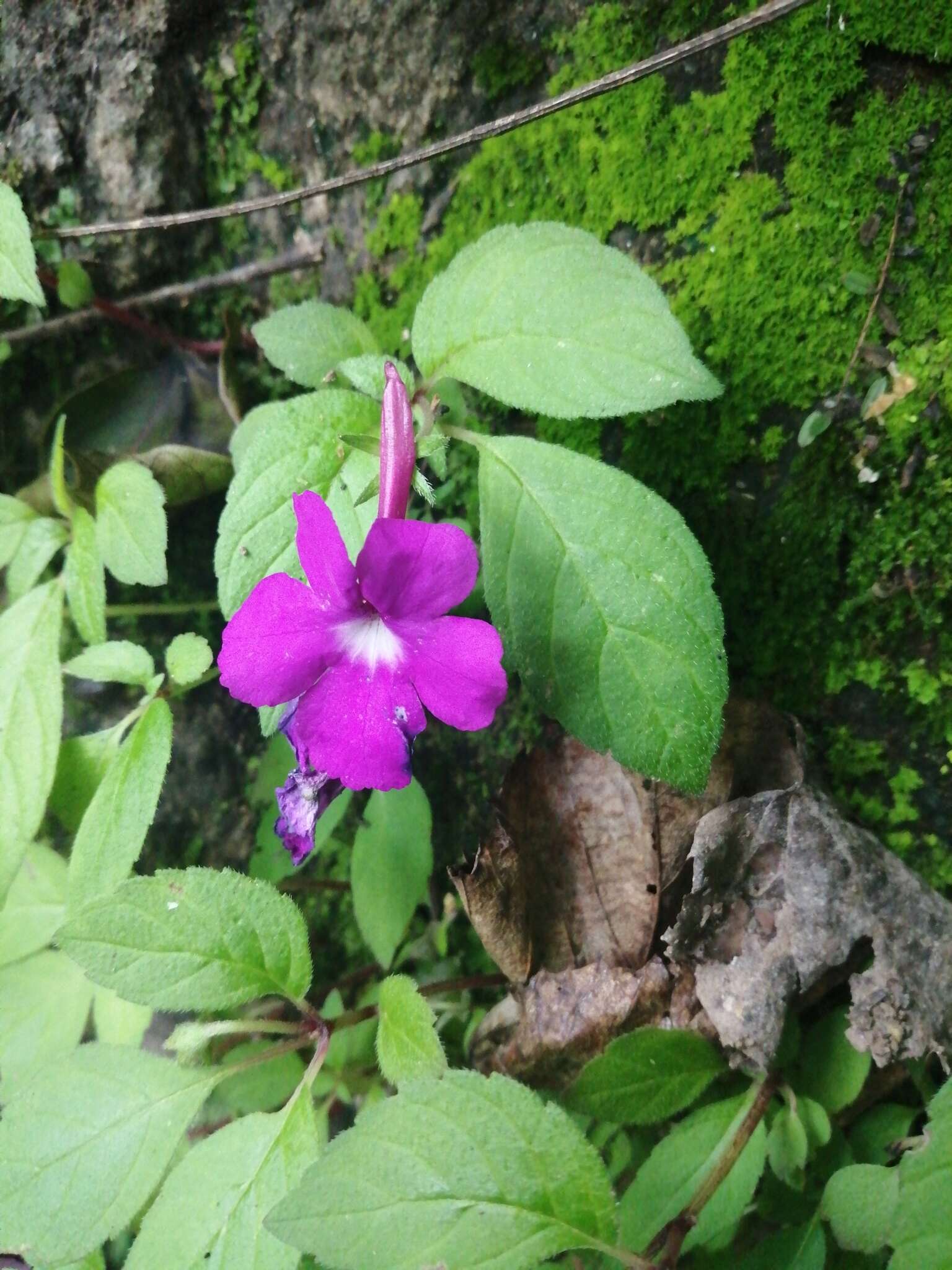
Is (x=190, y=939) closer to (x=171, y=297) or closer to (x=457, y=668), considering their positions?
(x=457, y=668)

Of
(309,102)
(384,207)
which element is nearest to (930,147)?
(384,207)

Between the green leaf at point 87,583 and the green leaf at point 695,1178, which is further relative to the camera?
the green leaf at point 87,583

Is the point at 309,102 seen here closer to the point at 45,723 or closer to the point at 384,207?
the point at 384,207

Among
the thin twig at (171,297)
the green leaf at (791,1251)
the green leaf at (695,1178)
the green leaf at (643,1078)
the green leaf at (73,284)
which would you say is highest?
the green leaf at (73,284)

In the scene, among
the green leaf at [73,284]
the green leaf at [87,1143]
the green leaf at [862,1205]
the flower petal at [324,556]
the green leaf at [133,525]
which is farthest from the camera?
the green leaf at [73,284]

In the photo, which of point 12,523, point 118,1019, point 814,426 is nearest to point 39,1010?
point 118,1019

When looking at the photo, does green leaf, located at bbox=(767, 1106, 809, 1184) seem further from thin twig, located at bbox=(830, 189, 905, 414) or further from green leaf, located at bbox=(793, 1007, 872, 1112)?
thin twig, located at bbox=(830, 189, 905, 414)

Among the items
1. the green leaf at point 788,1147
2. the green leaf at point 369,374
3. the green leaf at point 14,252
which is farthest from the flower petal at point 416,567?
the green leaf at point 788,1147

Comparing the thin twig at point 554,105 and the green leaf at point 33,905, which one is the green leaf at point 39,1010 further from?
the thin twig at point 554,105
